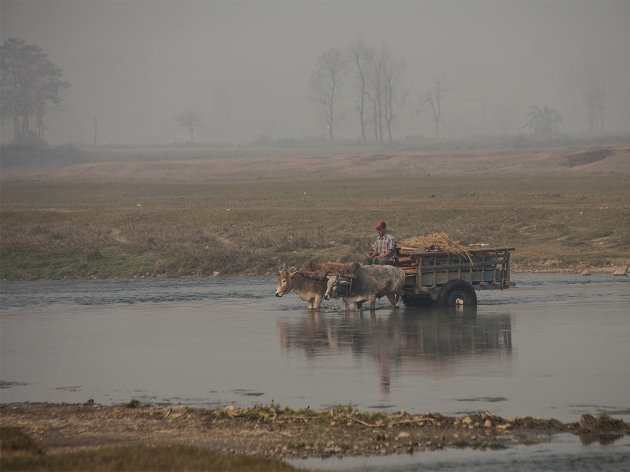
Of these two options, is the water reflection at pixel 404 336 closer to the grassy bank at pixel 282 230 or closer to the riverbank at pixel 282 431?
the riverbank at pixel 282 431

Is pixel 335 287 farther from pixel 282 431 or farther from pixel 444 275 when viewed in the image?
pixel 282 431

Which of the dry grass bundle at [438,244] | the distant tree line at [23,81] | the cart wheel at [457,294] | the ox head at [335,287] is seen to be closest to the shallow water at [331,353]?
the cart wheel at [457,294]

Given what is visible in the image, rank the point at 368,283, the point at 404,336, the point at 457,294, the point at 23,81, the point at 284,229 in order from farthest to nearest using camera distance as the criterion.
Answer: the point at 23,81
the point at 284,229
the point at 457,294
the point at 368,283
the point at 404,336

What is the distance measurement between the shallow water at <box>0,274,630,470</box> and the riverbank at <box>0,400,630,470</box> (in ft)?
2.83

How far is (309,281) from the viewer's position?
2491 centimetres

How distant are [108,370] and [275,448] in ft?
23.7

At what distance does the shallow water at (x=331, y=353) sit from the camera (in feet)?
48.0

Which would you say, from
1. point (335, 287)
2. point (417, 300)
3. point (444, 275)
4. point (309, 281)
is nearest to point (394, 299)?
point (417, 300)

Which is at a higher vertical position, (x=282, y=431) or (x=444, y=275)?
(x=444, y=275)

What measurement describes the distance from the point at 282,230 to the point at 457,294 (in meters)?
22.2

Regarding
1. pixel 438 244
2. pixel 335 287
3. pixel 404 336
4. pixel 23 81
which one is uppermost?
pixel 23 81

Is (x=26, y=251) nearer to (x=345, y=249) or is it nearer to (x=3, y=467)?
(x=345, y=249)

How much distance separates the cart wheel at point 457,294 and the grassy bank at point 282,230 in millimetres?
12171

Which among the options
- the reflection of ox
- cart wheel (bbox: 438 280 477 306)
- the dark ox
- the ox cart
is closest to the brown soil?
the reflection of ox
